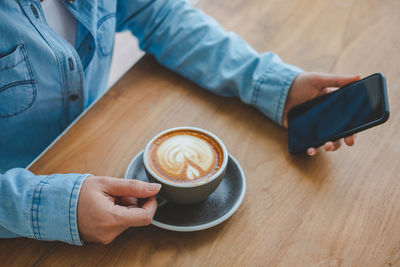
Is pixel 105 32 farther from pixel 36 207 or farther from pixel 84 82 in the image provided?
pixel 36 207

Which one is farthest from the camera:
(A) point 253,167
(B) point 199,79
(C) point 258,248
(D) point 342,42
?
(D) point 342,42

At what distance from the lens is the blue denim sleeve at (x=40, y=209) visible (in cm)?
56

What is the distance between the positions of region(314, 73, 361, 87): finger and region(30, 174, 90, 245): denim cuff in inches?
22.5

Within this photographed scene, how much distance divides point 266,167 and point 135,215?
0.30 metres

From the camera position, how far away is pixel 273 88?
31.7 inches

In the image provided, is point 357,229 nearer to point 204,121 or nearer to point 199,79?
point 204,121

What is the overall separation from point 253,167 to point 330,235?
0.65 ft

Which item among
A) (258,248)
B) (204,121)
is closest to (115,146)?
(204,121)

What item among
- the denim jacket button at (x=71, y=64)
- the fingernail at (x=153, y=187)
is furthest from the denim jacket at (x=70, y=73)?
the fingernail at (x=153, y=187)

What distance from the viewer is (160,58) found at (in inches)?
35.9

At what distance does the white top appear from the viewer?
2.68ft

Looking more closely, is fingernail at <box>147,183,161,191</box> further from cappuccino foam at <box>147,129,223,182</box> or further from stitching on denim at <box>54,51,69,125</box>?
stitching on denim at <box>54,51,69,125</box>

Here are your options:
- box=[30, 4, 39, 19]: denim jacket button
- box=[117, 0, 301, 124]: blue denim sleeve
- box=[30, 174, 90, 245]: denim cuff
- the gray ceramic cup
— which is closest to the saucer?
the gray ceramic cup

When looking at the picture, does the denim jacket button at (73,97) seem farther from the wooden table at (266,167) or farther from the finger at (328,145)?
the finger at (328,145)
